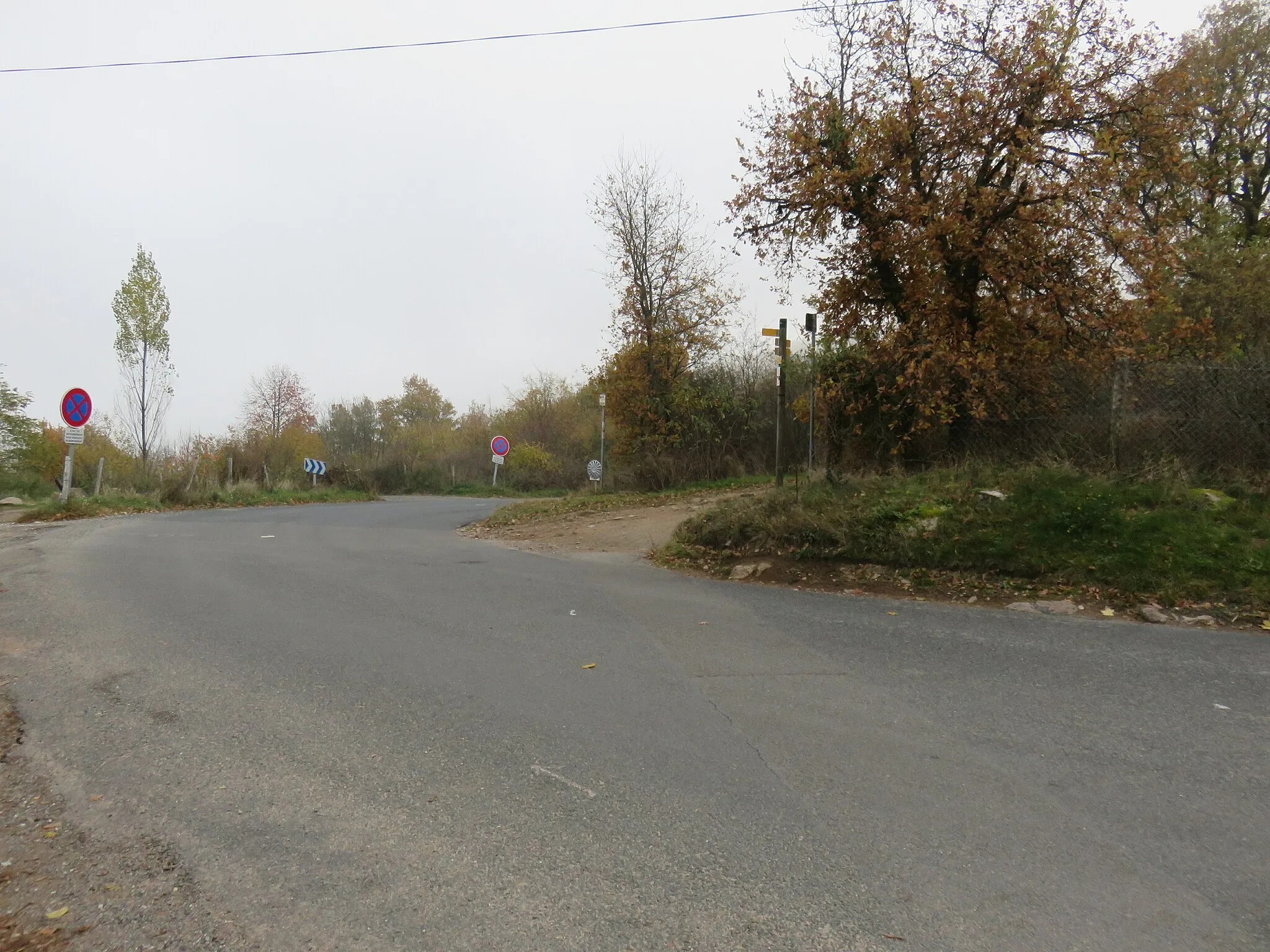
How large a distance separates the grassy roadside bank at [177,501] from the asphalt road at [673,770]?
13.8 meters

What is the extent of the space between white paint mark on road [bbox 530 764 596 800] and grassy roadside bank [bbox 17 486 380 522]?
1921 centimetres

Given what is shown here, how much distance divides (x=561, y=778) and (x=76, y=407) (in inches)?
804

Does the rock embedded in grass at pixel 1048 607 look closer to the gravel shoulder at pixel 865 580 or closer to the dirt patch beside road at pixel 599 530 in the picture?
the gravel shoulder at pixel 865 580

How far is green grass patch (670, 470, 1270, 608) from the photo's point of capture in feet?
27.4

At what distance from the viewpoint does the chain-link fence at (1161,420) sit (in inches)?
408

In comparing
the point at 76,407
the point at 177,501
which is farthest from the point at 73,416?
the point at 177,501

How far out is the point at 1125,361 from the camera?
1121 cm

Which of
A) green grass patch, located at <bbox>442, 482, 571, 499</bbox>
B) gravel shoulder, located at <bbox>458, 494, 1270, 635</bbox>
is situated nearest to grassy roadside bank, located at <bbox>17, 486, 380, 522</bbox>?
green grass patch, located at <bbox>442, 482, 571, 499</bbox>

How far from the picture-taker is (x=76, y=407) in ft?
64.0

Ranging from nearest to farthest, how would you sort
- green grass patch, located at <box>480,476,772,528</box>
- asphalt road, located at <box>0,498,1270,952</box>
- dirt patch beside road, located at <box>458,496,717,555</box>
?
1. asphalt road, located at <box>0,498,1270,952</box>
2. dirt patch beside road, located at <box>458,496,717,555</box>
3. green grass patch, located at <box>480,476,772,528</box>

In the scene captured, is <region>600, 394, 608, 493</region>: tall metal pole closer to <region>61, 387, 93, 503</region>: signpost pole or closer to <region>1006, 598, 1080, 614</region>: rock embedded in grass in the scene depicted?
<region>61, 387, 93, 503</region>: signpost pole

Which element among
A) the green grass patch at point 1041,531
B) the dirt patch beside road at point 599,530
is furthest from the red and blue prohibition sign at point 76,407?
the green grass patch at point 1041,531

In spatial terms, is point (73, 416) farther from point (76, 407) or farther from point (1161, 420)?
point (1161, 420)

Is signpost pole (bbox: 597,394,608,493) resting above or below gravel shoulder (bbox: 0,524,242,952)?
above
